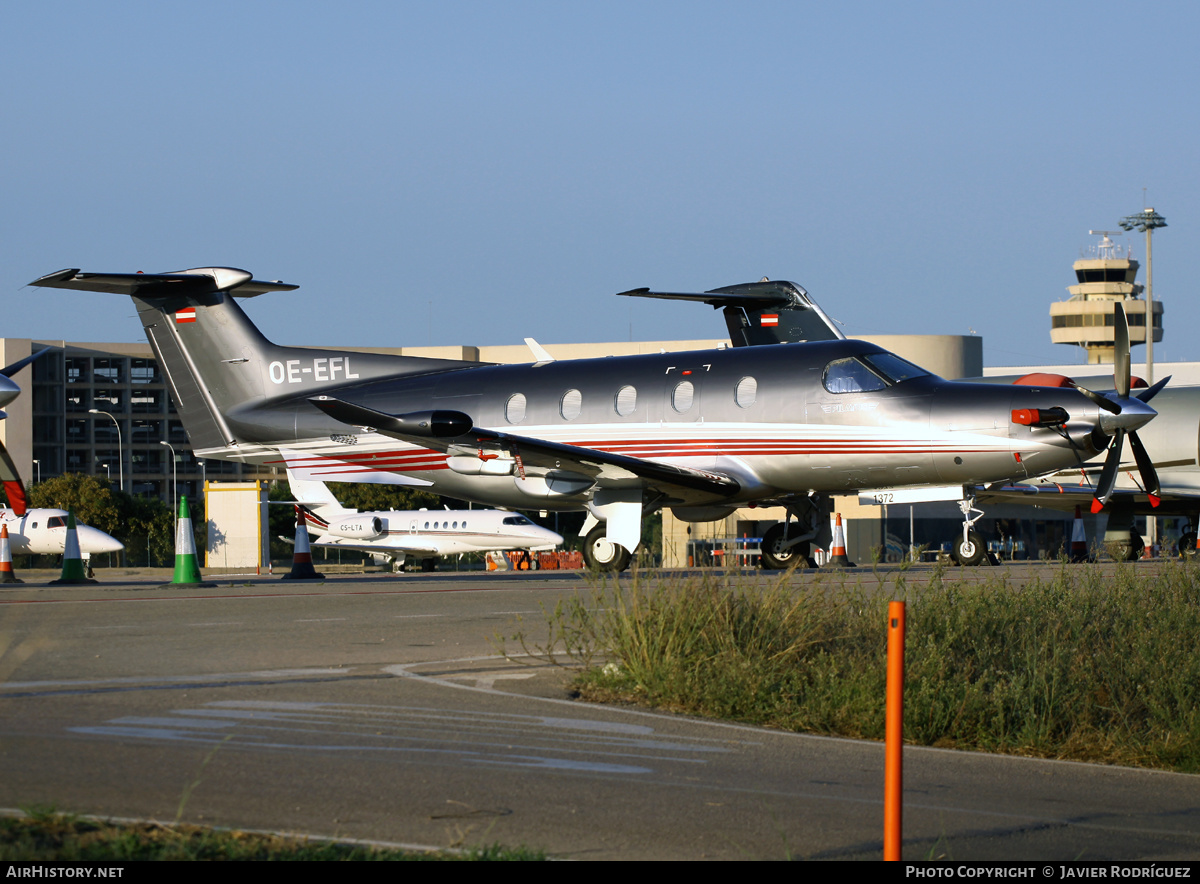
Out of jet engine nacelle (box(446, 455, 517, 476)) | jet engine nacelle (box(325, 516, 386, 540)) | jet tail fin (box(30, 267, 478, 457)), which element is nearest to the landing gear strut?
jet engine nacelle (box(446, 455, 517, 476))

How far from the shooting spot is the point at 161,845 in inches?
185

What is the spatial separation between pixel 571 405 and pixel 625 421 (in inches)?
42.4

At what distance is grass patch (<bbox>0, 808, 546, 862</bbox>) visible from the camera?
4.54m

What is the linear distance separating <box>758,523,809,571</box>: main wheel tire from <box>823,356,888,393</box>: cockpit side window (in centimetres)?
300

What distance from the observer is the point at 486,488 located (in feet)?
71.6

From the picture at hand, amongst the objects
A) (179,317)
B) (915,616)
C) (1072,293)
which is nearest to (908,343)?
(1072,293)

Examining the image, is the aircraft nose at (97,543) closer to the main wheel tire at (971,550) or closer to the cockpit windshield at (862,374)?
the main wheel tire at (971,550)

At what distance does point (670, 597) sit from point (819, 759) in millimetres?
2980

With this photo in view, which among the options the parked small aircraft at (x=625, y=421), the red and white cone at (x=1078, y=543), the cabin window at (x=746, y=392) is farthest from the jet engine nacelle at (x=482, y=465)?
the red and white cone at (x=1078, y=543)

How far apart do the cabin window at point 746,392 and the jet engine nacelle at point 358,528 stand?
33.4 m

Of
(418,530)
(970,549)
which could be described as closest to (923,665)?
(970,549)

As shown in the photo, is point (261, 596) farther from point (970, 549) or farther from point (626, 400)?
point (970, 549)

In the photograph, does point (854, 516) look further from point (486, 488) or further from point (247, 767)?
point (247, 767)

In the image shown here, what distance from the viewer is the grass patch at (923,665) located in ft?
29.3
